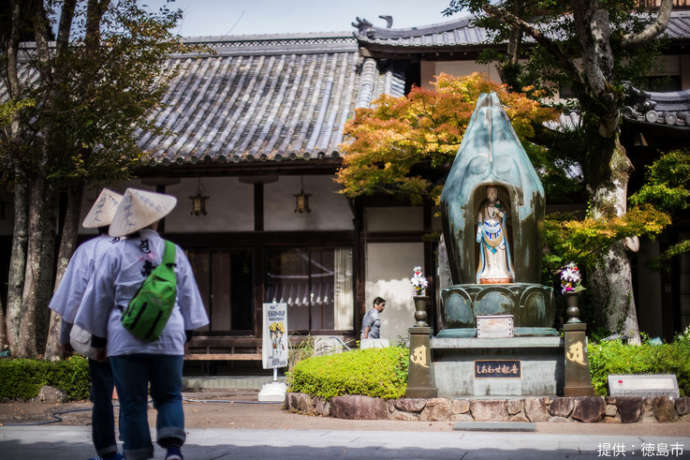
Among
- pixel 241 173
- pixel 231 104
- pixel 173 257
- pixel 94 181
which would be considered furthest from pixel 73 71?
pixel 173 257

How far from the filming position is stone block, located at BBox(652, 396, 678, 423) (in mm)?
8477

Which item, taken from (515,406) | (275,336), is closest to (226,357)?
(275,336)

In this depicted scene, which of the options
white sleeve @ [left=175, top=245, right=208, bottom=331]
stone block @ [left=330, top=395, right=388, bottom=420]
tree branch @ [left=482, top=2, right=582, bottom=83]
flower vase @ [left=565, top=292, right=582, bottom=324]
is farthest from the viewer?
tree branch @ [left=482, top=2, right=582, bottom=83]

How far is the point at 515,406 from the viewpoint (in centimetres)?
873

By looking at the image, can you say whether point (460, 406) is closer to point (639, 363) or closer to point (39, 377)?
point (639, 363)

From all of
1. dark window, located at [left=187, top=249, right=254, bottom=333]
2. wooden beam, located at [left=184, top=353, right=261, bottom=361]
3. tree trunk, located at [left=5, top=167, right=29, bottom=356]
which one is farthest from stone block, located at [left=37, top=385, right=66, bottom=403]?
dark window, located at [left=187, top=249, right=254, bottom=333]

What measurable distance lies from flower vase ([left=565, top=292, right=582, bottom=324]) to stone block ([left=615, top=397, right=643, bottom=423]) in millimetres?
1062

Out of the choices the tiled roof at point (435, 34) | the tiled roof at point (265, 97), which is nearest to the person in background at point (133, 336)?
the tiled roof at point (265, 97)

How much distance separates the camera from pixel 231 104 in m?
16.8

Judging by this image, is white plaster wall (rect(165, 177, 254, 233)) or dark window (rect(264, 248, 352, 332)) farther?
white plaster wall (rect(165, 177, 254, 233))

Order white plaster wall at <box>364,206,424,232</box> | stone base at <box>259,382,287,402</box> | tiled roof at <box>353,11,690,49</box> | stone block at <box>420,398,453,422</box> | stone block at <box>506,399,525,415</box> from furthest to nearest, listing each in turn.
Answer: tiled roof at <box>353,11,690,49</box> → white plaster wall at <box>364,206,424,232</box> → stone base at <box>259,382,287,402</box> → stone block at <box>420,398,453,422</box> → stone block at <box>506,399,525,415</box>

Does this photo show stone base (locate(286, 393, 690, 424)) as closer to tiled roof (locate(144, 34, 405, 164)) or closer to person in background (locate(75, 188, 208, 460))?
person in background (locate(75, 188, 208, 460))

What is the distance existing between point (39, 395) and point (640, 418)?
8760 millimetres

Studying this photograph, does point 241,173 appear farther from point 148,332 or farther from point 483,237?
point 148,332
